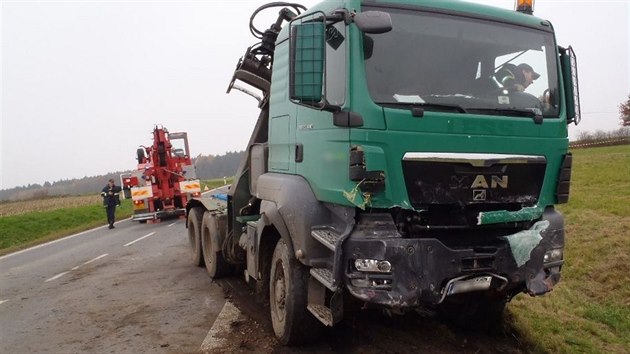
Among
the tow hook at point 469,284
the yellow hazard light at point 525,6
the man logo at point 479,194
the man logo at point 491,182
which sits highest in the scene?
the yellow hazard light at point 525,6

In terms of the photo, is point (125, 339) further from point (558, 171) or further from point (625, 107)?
point (625, 107)

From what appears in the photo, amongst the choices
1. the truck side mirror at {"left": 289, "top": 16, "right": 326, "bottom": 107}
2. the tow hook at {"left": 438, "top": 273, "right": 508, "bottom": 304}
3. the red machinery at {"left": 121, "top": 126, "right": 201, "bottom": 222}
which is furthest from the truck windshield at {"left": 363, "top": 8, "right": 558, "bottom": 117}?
the red machinery at {"left": 121, "top": 126, "right": 201, "bottom": 222}

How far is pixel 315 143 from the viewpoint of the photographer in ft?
13.8

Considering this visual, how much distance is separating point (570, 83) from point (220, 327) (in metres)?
4.22

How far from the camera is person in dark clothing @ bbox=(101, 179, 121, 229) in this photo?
16836 millimetres

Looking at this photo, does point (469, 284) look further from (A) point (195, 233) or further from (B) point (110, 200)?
(B) point (110, 200)

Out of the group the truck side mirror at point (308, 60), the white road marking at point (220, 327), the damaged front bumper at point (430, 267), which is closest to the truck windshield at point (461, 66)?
the truck side mirror at point (308, 60)

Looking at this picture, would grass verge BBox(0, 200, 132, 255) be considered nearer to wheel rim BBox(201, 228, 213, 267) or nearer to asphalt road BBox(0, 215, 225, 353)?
asphalt road BBox(0, 215, 225, 353)

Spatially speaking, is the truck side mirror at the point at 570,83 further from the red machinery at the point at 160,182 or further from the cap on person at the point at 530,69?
the red machinery at the point at 160,182

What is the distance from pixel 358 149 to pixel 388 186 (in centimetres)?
35

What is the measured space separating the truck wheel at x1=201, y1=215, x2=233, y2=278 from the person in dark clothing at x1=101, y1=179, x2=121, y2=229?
10317mm

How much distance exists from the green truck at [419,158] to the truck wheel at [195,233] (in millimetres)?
4034

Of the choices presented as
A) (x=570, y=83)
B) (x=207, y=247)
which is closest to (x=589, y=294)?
(x=570, y=83)

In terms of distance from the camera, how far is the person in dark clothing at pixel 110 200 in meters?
16.8
